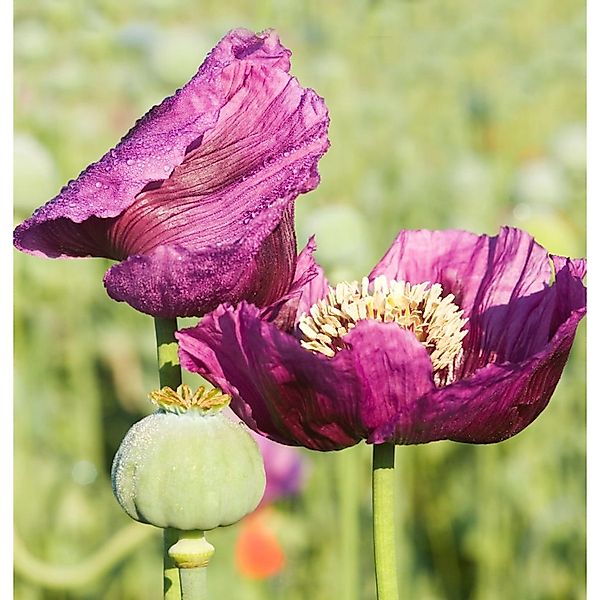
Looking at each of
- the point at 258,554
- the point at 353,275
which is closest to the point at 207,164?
the point at 353,275

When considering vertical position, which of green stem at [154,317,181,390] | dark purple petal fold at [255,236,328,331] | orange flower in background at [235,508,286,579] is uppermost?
dark purple petal fold at [255,236,328,331]

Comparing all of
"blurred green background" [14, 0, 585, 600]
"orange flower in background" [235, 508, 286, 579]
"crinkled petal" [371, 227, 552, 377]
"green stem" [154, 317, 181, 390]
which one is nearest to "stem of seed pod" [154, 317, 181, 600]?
"green stem" [154, 317, 181, 390]

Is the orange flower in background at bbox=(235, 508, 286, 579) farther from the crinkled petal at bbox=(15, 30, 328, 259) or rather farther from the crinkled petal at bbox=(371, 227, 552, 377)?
the crinkled petal at bbox=(15, 30, 328, 259)

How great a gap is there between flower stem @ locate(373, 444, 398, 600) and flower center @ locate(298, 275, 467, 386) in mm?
74

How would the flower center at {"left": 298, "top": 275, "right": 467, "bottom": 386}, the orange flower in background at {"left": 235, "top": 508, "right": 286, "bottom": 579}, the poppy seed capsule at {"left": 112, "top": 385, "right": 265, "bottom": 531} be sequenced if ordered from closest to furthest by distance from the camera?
the poppy seed capsule at {"left": 112, "top": 385, "right": 265, "bottom": 531} → the flower center at {"left": 298, "top": 275, "right": 467, "bottom": 386} → the orange flower in background at {"left": 235, "top": 508, "right": 286, "bottom": 579}

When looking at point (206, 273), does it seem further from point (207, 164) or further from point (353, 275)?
point (353, 275)

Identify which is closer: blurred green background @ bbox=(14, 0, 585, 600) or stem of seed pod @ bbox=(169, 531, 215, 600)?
stem of seed pod @ bbox=(169, 531, 215, 600)

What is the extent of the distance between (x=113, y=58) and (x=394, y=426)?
1048 mm

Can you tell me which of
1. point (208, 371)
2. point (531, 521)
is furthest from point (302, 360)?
point (531, 521)

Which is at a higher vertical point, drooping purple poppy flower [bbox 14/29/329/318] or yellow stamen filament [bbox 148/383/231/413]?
drooping purple poppy flower [bbox 14/29/329/318]

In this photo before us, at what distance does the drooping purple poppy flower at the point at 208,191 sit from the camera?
0.40 metres

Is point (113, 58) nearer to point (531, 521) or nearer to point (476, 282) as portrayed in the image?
point (531, 521)

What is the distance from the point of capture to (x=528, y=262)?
0.52 metres

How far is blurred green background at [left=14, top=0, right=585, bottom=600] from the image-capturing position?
1.27m
